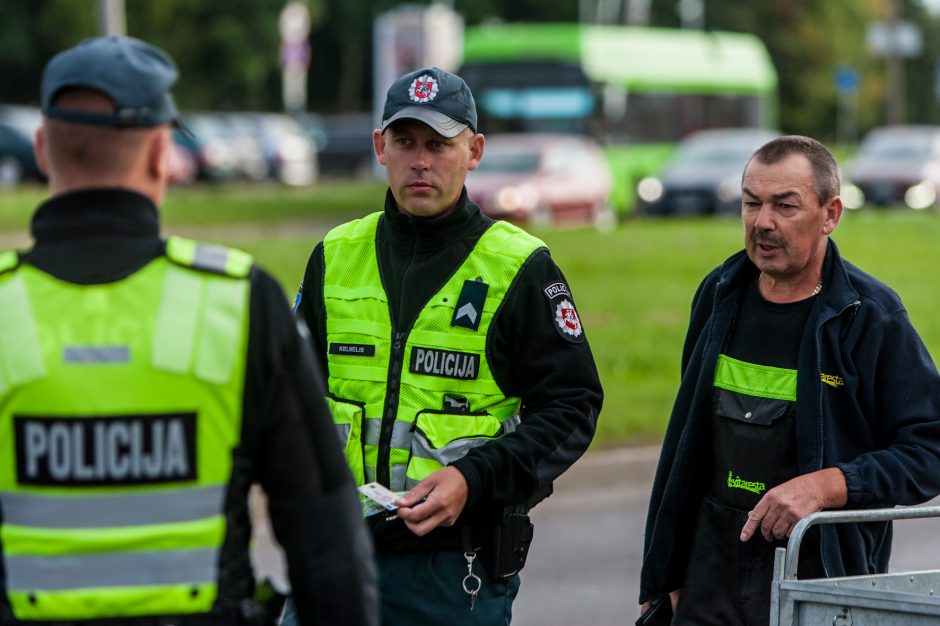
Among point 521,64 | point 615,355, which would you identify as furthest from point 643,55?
point 615,355

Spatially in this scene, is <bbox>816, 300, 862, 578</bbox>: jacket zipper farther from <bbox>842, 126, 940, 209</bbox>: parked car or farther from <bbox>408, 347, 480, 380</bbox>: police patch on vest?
<bbox>842, 126, 940, 209</bbox>: parked car

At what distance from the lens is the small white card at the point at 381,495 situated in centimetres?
362

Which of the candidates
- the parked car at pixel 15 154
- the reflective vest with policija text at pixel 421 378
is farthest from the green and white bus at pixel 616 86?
the reflective vest with policija text at pixel 421 378

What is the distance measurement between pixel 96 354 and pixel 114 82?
429mm

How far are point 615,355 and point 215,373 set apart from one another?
415 inches

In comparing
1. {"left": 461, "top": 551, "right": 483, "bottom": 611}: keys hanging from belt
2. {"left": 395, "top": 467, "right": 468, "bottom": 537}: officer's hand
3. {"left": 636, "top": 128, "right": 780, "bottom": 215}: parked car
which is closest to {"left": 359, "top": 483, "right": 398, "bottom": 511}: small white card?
{"left": 395, "top": 467, "right": 468, "bottom": 537}: officer's hand

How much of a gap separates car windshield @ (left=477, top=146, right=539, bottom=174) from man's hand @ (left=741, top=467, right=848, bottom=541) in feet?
73.5

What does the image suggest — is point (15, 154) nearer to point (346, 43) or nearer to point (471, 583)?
point (346, 43)

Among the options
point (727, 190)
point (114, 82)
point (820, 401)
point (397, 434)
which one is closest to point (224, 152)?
point (727, 190)

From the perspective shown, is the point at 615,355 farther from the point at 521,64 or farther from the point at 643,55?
the point at 643,55

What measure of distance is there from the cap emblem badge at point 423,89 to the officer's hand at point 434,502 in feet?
2.98

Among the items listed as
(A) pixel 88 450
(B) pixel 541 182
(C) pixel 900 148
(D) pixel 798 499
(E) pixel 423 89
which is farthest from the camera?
(C) pixel 900 148

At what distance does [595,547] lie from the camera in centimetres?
843

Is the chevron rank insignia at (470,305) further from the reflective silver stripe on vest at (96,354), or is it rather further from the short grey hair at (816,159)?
the reflective silver stripe on vest at (96,354)
